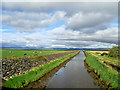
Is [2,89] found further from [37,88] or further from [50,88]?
[50,88]

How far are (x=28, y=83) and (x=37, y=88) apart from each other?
1.87 metres

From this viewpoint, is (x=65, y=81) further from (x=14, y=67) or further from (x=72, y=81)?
(x=14, y=67)

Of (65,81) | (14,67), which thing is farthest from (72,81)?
(14,67)

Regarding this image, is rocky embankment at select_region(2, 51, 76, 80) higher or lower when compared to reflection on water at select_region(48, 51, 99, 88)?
higher

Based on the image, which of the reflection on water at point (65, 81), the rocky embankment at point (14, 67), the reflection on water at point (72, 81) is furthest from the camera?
the rocky embankment at point (14, 67)

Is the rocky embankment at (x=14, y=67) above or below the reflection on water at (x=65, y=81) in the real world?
above

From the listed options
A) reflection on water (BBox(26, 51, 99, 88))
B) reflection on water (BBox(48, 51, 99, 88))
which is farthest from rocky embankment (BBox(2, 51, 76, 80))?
reflection on water (BBox(48, 51, 99, 88))

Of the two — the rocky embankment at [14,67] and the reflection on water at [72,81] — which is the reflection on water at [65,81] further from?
the rocky embankment at [14,67]

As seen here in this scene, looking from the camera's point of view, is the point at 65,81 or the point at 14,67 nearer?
the point at 65,81

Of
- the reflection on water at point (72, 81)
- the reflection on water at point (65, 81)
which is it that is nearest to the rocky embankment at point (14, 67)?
the reflection on water at point (65, 81)

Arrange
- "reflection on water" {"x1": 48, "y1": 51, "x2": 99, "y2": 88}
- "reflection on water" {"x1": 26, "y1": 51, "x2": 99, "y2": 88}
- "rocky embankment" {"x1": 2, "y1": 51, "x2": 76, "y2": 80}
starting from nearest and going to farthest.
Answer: "reflection on water" {"x1": 26, "y1": 51, "x2": 99, "y2": 88}, "reflection on water" {"x1": 48, "y1": 51, "x2": 99, "y2": 88}, "rocky embankment" {"x1": 2, "y1": 51, "x2": 76, "y2": 80}

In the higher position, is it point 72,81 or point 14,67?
point 14,67

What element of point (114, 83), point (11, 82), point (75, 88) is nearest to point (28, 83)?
point (11, 82)

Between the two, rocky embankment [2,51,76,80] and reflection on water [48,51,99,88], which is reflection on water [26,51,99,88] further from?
rocky embankment [2,51,76,80]
